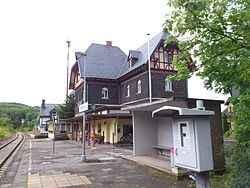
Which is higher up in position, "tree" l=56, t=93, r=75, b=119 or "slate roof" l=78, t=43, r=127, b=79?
"slate roof" l=78, t=43, r=127, b=79

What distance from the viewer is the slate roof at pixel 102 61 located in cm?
2659

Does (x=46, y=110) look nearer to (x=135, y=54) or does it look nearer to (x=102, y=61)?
(x=102, y=61)

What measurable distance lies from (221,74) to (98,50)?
2533cm

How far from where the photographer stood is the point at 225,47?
4.82 metres

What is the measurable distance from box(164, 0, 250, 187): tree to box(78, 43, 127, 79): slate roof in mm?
21107

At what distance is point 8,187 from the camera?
7.30m

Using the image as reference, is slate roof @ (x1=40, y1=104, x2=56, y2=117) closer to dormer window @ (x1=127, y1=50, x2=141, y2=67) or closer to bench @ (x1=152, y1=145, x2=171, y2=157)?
dormer window @ (x1=127, y1=50, x2=141, y2=67)

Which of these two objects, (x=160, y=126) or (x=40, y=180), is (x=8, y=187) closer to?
(x=40, y=180)

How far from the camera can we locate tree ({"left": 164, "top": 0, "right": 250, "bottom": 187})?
172 inches

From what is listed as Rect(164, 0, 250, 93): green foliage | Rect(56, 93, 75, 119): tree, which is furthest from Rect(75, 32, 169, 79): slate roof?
Rect(164, 0, 250, 93): green foliage

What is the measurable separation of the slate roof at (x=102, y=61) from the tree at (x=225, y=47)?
21.1 meters

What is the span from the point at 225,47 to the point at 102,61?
23.9 m

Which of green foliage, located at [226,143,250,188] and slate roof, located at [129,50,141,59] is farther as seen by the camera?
slate roof, located at [129,50,141,59]

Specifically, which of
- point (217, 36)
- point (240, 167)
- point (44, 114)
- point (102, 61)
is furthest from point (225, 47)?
point (44, 114)
